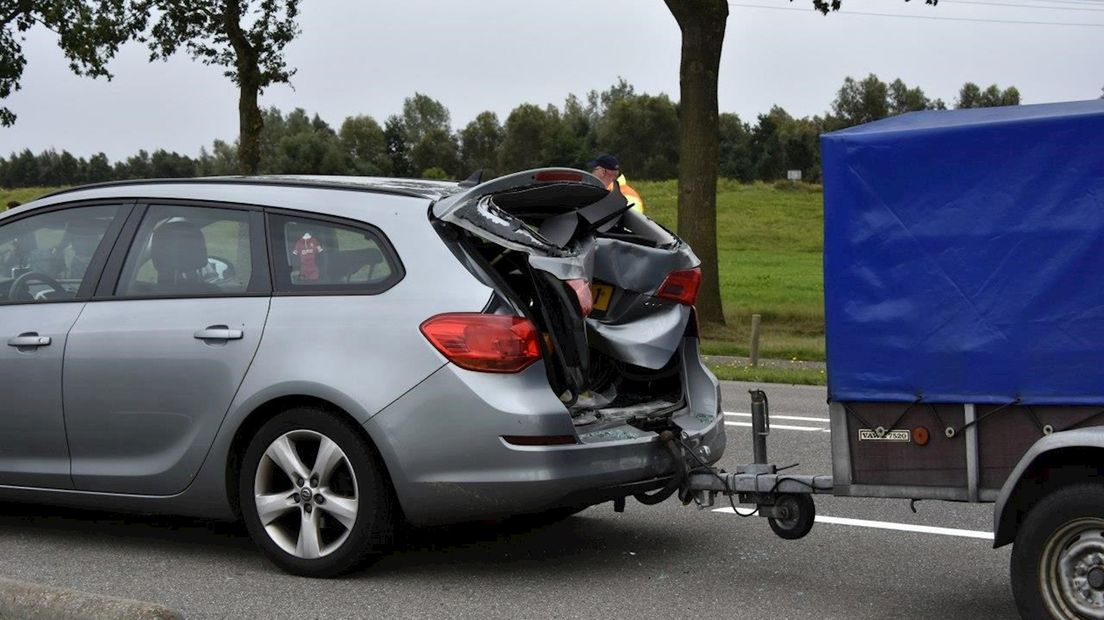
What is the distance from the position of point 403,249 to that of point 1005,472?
8.28ft

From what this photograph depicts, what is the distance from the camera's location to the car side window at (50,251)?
706 cm

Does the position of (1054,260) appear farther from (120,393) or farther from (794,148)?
(794,148)

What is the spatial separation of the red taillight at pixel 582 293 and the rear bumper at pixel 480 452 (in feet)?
1.26

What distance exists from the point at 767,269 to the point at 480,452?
138 ft

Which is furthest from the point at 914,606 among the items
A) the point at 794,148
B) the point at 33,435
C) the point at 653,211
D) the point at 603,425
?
the point at 794,148

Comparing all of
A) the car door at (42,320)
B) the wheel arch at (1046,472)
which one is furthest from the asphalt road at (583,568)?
the wheel arch at (1046,472)

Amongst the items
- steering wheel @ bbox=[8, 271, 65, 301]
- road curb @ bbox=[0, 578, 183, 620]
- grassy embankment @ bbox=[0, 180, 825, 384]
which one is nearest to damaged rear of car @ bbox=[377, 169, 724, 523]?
road curb @ bbox=[0, 578, 183, 620]

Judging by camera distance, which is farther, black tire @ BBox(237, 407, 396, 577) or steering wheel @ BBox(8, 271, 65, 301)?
steering wheel @ BBox(8, 271, 65, 301)

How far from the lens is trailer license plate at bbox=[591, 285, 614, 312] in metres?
6.91

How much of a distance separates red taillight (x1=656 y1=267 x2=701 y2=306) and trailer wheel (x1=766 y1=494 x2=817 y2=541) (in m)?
1.17

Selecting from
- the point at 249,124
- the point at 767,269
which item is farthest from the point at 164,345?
the point at 767,269

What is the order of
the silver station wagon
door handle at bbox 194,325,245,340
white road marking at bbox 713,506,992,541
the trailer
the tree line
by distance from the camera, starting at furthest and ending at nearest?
the tree line → white road marking at bbox 713,506,992,541 → door handle at bbox 194,325,245,340 → the silver station wagon → the trailer

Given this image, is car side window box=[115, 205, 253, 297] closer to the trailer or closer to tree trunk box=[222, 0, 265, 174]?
the trailer

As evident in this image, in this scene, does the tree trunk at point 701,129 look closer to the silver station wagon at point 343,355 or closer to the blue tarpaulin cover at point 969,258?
the silver station wagon at point 343,355
